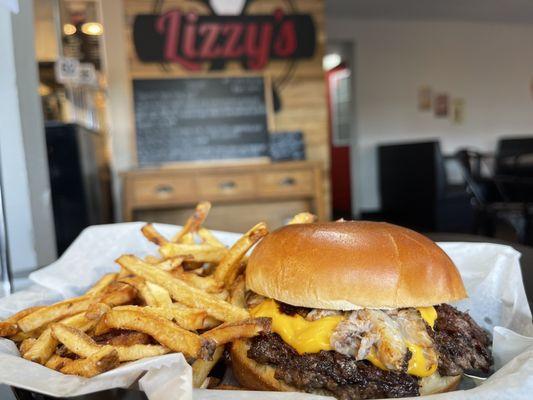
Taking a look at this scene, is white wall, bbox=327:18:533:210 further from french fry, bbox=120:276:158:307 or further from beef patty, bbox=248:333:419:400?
beef patty, bbox=248:333:419:400

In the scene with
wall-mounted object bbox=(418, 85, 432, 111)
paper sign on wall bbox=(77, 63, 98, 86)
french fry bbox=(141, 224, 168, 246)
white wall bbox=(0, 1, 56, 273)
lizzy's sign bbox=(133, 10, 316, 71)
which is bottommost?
french fry bbox=(141, 224, 168, 246)

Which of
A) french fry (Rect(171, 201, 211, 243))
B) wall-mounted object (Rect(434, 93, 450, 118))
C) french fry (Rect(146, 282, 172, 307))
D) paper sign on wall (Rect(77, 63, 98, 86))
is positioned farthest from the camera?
wall-mounted object (Rect(434, 93, 450, 118))

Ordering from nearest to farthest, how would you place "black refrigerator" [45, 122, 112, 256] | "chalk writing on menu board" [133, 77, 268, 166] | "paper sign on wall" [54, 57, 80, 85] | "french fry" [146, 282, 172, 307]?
"french fry" [146, 282, 172, 307], "black refrigerator" [45, 122, 112, 256], "paper sign on wall" [54, 57, 80, 85], "chalk writing on menu board" [133, 77, 268, 166]

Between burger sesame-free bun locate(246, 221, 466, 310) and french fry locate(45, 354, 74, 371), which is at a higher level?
burger sesame-free bun locate(246, 221, 466, 310)

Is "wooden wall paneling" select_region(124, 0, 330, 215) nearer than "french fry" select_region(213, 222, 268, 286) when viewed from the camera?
No

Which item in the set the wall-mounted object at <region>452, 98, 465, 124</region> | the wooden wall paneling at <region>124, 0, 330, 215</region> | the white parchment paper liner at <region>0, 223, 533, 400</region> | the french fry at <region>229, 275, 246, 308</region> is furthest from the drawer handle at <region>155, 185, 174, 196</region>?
the wall-mounted object at <region>452, 98, 465, 124</region>

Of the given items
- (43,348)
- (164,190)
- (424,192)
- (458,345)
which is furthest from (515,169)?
(43,348)

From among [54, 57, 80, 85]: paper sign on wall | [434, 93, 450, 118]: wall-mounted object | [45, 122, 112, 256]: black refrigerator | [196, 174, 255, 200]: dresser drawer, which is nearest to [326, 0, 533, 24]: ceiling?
[434, 93, 450, 118]: wall-mounted object

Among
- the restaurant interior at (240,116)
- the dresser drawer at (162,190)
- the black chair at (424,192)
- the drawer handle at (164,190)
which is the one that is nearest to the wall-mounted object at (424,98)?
the restaurant interior at (240,116)
